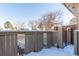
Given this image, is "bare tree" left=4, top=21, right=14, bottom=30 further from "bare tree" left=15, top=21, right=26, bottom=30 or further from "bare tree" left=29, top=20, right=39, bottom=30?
"bare tree" left=29, top=20, right=39, bottom=30

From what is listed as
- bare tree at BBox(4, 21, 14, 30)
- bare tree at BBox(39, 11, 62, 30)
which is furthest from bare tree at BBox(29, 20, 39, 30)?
bare tree at BBox(4, 21, 14, 30)

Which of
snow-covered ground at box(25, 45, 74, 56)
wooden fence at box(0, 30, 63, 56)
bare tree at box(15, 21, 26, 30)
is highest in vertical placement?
bare tree at box(15, 21, 26, 30)

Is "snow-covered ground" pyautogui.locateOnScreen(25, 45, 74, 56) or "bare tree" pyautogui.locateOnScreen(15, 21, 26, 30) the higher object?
"bare tree" pyautogui.locateOnScreen(15, 21, 26, 30)

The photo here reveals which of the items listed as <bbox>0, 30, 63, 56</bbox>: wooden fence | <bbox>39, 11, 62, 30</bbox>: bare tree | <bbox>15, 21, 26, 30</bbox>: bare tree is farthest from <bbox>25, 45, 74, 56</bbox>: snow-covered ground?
<bbox>15, 21, 26, 30</bbox>: bare tree

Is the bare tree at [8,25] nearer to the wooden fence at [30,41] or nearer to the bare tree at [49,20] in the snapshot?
the wooden fence at [30,41]

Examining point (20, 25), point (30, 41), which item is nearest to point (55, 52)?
point (30, 41)

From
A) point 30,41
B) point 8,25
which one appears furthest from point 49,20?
point 8,25

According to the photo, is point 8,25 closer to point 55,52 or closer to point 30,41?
point 30,41

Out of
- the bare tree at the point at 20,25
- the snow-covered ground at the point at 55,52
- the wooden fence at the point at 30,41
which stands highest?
the bare tree at the point at 20,25

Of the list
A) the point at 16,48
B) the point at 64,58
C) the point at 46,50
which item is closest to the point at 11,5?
the point at 16,48

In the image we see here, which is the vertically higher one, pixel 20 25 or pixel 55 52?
pixel 20 25

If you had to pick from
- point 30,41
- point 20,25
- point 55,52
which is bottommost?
point 55,52

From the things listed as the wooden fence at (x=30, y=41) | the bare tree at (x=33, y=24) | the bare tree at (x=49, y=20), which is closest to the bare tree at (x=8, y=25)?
the wooden fence at (x=30, y=41)

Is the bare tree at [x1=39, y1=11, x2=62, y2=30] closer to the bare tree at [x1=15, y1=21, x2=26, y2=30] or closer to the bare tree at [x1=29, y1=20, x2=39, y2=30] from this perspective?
the bare tree at [x1=29, y1=20, x2=39, y2=30]
